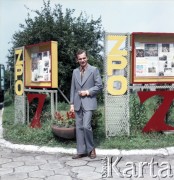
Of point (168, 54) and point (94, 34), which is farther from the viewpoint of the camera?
point (94, 34)

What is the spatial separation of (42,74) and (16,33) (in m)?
8.27

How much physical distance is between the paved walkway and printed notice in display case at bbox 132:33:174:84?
5.87 feet

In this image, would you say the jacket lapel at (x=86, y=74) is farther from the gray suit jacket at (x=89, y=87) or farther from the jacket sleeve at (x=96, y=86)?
the jacket sleeve at (x=96, y=86)

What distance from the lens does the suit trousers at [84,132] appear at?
19.1 feet

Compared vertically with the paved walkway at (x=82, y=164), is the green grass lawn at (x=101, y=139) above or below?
above

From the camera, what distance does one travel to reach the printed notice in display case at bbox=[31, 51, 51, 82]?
7.93 m

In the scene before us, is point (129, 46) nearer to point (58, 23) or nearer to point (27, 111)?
point (27, 111)

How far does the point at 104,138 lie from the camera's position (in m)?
7.05

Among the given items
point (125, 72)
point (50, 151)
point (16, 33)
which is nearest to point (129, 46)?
point (125, 72)

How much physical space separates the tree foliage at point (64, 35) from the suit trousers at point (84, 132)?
7883 mm

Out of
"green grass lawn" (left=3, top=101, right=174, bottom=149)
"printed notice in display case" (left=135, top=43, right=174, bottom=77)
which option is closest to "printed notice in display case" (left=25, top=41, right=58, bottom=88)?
"green grass lawn" (left=3, top=101, right=174, bottom=149)

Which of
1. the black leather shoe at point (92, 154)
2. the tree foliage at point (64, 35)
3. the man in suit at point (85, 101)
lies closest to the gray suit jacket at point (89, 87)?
the man in suit at point (85, 101)

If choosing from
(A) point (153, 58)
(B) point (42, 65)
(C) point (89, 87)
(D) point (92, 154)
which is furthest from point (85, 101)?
(B) point (42, 65)

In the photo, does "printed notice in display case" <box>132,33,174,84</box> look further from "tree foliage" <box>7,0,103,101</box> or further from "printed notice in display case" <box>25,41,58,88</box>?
"tree foliage" <box>7,0,103,101</box>
